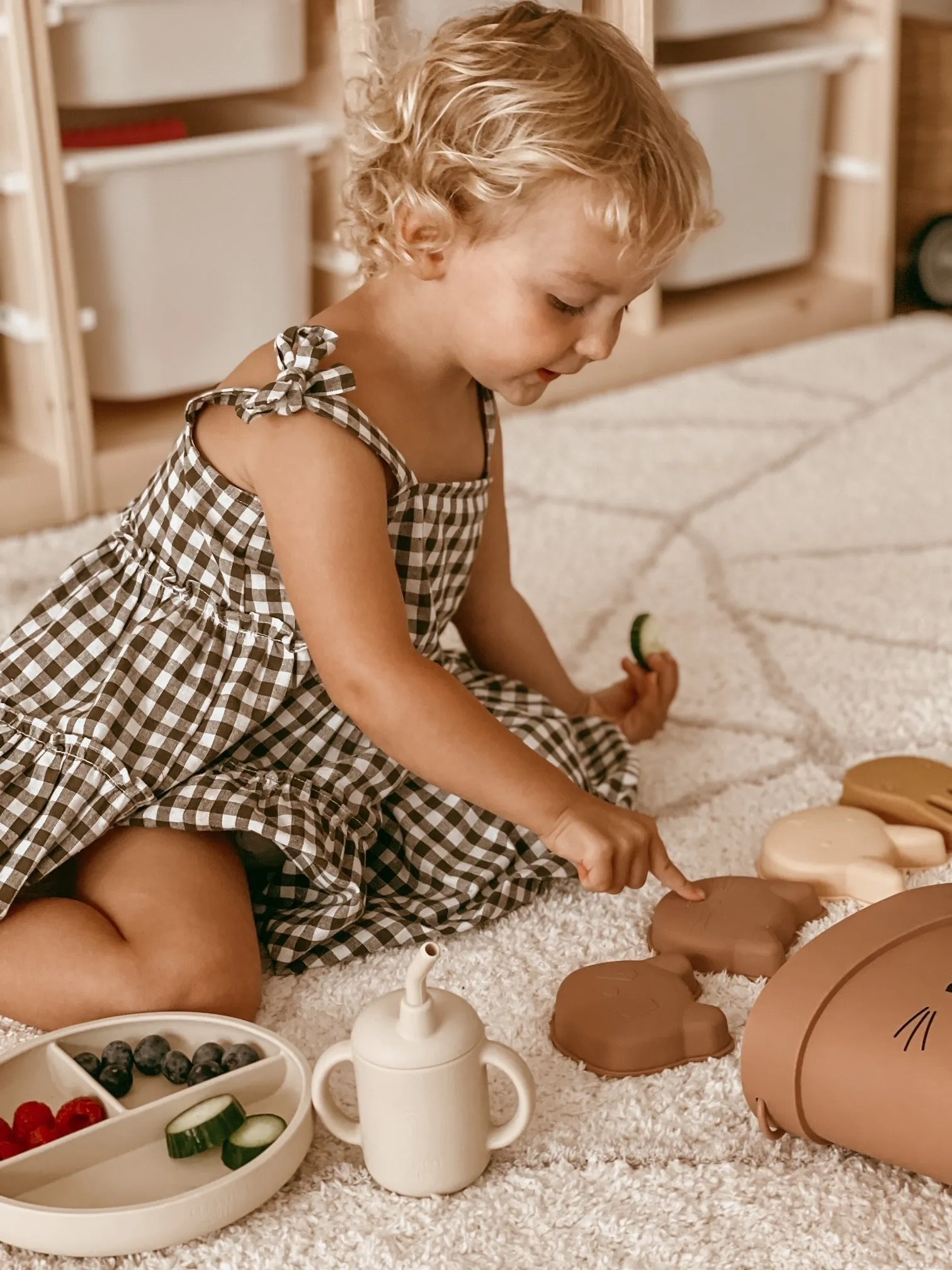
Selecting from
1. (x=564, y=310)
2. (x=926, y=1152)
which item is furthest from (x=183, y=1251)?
(x=564, y=310)

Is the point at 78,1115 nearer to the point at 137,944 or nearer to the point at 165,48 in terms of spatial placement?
the point at 137,944

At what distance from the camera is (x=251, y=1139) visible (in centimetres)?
79

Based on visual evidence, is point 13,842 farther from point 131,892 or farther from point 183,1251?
point 183,1251

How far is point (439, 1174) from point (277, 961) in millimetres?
240

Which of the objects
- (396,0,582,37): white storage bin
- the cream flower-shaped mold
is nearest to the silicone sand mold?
the cream flower-shaped mold

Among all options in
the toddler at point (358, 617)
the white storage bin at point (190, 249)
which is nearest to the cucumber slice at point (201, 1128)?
the toddler at point (358, 617)

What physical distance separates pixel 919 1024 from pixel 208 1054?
1.24ft

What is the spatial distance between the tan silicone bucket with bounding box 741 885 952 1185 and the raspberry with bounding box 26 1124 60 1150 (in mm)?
357

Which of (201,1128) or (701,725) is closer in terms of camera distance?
(201,1128)

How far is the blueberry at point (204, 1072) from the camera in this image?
0.85 metres

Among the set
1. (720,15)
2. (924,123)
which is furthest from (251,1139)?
(924,123)

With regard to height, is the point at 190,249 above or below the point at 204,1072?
above

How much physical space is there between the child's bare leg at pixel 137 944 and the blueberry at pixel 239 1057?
64mm

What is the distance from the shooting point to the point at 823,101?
7.51 ft
